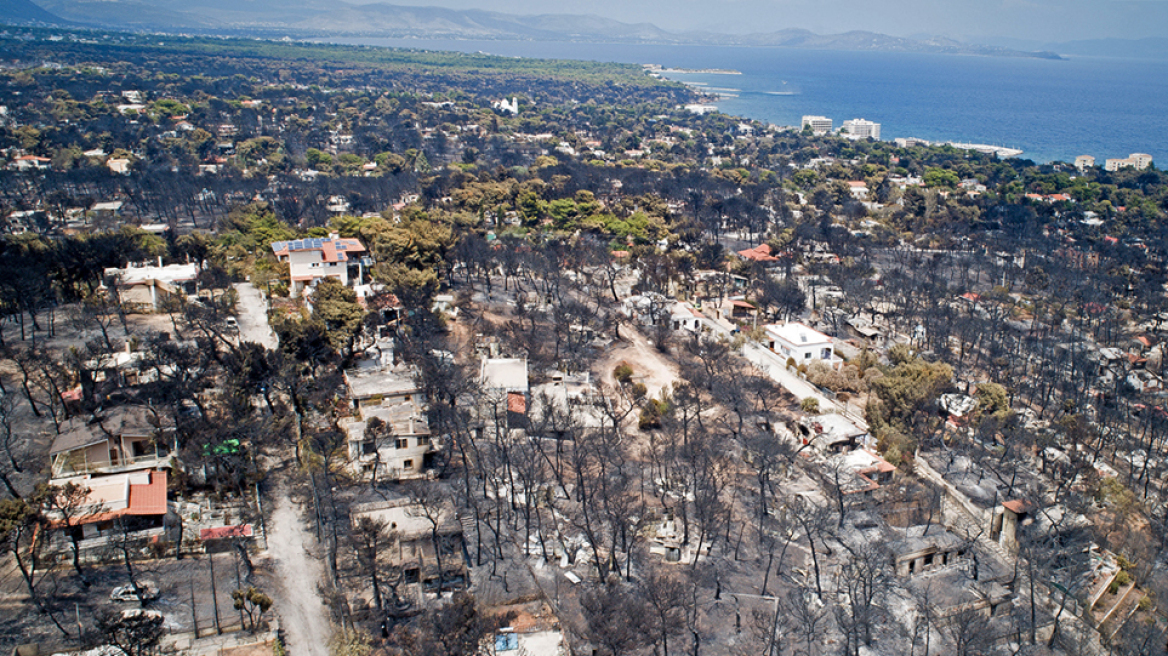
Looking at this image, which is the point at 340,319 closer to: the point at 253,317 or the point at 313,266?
the point at 253,317

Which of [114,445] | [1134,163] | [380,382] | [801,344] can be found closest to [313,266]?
[380,382]

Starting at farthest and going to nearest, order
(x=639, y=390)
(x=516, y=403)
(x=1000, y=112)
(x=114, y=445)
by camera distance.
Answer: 1. (x=1000, y=112)
2. (x=639, y=390)
3. (x=516, y=403)
4. (x=114, y=445)

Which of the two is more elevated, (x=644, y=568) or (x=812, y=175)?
(x=812, y=175)

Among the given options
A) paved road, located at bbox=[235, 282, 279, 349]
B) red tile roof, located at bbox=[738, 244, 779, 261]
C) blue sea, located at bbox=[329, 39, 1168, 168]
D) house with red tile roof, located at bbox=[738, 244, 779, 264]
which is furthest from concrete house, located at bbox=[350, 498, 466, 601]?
blue sea, located at bbox=[329, 39, 1168, 168]

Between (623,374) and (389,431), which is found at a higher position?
(389,431)

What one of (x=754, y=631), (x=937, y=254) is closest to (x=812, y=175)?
(x=937, y=254)

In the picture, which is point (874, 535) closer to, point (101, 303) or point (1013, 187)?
point (101, 303)
